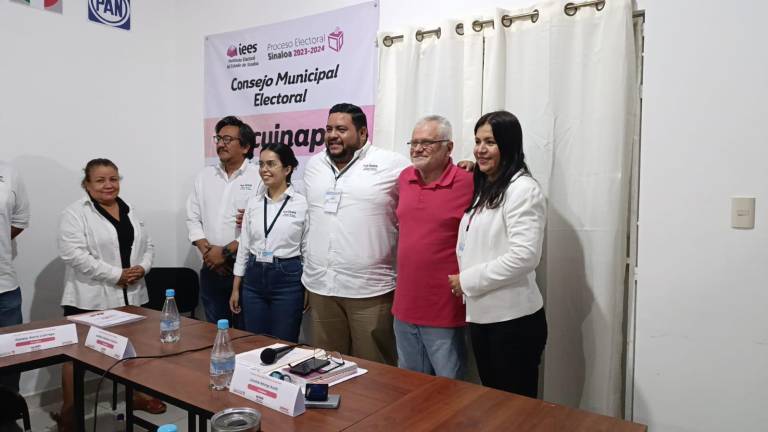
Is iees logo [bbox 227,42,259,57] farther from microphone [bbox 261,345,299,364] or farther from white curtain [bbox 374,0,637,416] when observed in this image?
microphone [bbox 261,345,299,364]

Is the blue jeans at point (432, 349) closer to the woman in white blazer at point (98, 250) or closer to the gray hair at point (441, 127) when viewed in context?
the gray hair at point (441, 127)

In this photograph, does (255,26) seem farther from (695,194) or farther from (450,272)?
(695,194)

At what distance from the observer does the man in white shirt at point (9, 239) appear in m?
2.77

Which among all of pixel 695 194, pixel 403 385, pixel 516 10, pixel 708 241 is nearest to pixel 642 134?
pixel 695 194

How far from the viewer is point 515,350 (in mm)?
2016

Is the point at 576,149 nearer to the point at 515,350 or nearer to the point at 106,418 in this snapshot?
the point at 515,350

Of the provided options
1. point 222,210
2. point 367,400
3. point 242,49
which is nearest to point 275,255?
point 222,210

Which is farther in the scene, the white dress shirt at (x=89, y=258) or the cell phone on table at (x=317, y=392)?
the white dress shirt at (x=89, y=258)

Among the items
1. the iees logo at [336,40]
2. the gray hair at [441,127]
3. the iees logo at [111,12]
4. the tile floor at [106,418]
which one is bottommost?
the tile floor at [106,418]

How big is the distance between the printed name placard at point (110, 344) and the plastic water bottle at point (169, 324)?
14 centimetres

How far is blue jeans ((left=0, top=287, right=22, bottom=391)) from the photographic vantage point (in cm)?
271

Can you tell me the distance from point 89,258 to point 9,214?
1.60 ft

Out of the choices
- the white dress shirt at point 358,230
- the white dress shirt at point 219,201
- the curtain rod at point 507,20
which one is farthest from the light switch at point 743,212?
the white dress shirt at point 219,201

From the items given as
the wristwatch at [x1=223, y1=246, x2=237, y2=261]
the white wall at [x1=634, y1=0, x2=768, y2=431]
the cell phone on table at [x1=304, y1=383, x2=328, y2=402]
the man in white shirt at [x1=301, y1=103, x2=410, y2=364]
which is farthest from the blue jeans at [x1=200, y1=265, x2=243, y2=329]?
the white wall at [x1=634, y1=0, x2=768, y2=431]
